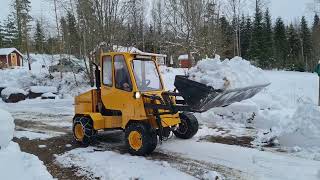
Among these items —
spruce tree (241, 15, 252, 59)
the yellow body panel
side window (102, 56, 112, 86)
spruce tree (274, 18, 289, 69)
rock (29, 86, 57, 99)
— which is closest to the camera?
the yellow body panel

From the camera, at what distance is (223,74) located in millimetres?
8312

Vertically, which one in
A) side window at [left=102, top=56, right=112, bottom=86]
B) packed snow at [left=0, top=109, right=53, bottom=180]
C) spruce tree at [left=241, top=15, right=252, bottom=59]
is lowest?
packed snow at [left=0, top=109, right=53, bottom=180]

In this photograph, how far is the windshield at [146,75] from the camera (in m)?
9.43

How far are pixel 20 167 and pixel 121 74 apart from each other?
313cm

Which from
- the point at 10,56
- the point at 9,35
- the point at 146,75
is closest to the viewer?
the point at 146,75

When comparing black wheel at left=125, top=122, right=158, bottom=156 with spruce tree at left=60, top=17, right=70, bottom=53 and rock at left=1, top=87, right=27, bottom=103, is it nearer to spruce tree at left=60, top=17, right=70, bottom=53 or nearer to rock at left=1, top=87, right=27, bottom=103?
rock at left=1, top=87, right=27, bottom=103

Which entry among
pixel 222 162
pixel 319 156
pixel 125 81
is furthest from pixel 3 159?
pixel 319 156

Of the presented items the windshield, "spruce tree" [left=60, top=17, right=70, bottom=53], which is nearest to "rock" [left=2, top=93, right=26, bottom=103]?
"spruce tree" [left=60, top=17, right=70, bottom=53]

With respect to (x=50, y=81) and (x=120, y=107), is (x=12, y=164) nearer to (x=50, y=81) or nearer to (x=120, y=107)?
(x=120, y=107)

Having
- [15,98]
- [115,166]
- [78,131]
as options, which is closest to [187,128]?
[78,131]

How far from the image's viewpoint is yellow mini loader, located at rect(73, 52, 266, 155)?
27.7 feet

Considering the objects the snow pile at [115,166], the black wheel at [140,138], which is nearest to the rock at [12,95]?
the snow pile at [115,166]

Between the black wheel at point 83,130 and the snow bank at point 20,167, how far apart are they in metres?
1.64

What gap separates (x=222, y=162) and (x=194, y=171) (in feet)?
2.61
